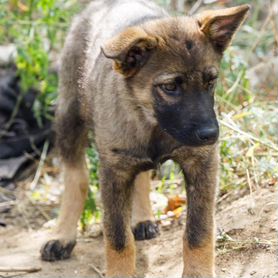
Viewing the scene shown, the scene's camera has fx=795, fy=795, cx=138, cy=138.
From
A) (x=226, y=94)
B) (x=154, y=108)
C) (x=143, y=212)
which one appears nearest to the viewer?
(x=154, y=108)

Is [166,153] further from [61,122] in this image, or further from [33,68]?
[33,68]

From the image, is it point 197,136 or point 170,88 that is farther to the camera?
point 170,88

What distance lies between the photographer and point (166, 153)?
16.2ft

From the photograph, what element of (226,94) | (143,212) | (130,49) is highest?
(130,49)

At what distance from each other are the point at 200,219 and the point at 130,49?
1166 mm

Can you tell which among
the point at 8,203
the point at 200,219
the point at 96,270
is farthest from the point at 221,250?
the point at 8,203

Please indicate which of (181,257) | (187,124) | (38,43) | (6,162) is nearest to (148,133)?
(187,124)

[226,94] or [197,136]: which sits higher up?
[197,136]

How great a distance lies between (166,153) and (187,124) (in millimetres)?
499

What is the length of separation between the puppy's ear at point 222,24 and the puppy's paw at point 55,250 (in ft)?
6.60

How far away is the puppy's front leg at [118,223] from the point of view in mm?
4988

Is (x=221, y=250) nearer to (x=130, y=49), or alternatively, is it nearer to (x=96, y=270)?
(x=96, y=270)

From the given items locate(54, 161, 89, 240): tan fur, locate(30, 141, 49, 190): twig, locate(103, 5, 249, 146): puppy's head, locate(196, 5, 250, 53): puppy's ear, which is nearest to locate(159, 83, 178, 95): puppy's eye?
locate(103, 5, 249, 146): puppy's head

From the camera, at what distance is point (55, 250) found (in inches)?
232
